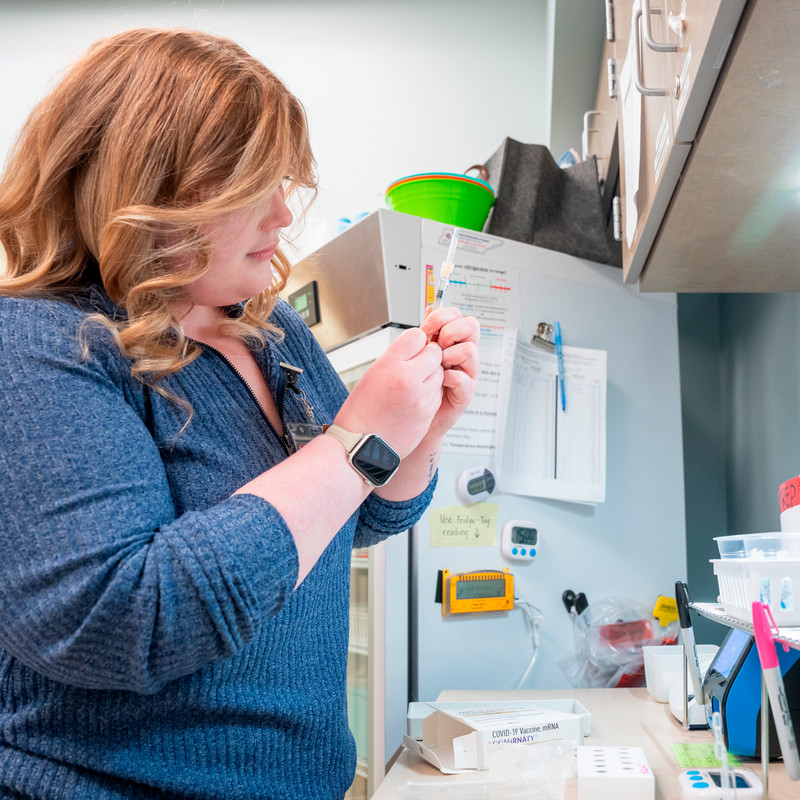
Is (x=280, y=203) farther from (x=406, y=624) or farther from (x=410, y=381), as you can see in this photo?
(x=406, y=624)

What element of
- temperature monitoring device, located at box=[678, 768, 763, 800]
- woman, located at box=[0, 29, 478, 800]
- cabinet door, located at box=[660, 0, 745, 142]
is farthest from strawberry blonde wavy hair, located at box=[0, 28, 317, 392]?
temperature monitoring device, located at box=[678, 768, 763, 800]

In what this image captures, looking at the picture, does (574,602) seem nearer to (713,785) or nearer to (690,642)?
(690,642)

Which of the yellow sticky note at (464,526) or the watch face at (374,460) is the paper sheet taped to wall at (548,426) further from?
the watch face at (374,460)

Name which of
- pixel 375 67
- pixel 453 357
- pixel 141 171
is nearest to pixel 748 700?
pixel 453 357

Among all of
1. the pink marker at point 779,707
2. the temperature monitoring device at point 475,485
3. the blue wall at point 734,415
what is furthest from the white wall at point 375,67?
the pink marker at point 779,707

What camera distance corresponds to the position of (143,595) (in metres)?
0.52

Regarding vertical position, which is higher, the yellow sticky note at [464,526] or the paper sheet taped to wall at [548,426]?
the paper sheet taped to wall at [548,426]

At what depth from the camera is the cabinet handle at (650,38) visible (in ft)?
2.87

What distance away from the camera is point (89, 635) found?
53 cm

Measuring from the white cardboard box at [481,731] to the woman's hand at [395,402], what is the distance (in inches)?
17.4

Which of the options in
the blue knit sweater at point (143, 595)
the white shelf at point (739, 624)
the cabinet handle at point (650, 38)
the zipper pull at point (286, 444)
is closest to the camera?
the blue knit sweater at point (143, 595)

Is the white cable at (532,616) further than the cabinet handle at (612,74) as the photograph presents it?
No

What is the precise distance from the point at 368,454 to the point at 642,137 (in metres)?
0.82

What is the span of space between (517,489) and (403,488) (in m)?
0.74
